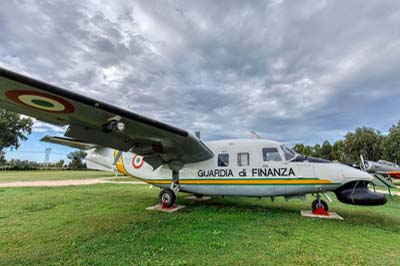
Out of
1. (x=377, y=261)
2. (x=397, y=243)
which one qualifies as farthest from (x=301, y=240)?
(x=397, y=243)

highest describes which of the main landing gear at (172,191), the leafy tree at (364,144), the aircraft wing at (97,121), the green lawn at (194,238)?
the leafy tree at (364,144)

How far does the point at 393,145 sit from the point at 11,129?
2770 inches

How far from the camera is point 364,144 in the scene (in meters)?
34.7

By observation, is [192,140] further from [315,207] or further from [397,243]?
[397,243]

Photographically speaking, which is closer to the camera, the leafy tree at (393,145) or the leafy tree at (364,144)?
the leafy tree at (393,145)

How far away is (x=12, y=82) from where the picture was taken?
10.7 feet

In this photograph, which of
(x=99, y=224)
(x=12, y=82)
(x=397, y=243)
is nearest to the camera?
(x=12, y=82)

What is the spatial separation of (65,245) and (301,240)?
15.4ft

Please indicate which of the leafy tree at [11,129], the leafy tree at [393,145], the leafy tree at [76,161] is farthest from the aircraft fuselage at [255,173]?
the leafy tree at [76,161]

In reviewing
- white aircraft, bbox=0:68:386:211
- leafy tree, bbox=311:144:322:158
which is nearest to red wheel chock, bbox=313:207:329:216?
white aircraft, bbox=0:68:386:211

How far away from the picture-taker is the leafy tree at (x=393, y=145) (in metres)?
27.2

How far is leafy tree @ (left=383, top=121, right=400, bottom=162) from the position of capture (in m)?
27.2

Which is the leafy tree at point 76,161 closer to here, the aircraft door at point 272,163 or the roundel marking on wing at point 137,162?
the roundel marking on wing at point 137,162

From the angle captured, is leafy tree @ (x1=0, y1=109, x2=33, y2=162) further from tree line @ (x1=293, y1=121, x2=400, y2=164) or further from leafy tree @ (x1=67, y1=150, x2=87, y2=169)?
tree line @ (x1=293, y1=121, x2=400, y2=164)
